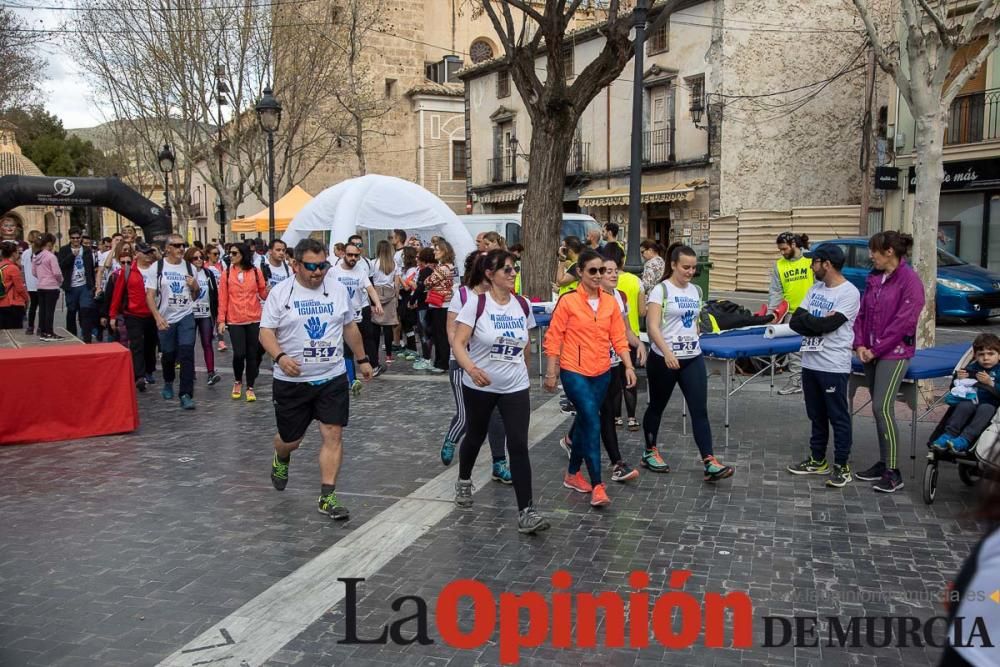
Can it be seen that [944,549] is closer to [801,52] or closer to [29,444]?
[29,444]

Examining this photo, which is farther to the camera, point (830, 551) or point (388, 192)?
point (388, 192)

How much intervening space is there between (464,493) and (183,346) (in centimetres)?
515

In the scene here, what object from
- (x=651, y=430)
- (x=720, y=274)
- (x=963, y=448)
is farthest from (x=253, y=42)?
(x=963, y=448)

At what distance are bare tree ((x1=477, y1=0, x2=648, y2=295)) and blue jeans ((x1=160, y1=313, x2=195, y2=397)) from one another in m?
5.63

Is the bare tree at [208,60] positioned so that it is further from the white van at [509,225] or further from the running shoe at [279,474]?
the running shoe at [279,474]

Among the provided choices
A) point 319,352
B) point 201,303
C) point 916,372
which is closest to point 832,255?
point 916,372

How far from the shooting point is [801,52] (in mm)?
27109

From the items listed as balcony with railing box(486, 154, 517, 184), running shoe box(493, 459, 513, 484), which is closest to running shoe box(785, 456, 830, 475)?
running shoe box(493, 459, 513, 484)

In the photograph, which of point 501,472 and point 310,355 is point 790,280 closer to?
point 501,472

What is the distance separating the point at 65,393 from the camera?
8320mm

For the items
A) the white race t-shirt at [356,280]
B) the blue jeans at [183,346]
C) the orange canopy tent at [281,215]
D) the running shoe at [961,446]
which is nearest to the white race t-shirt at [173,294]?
the blue jeans at [183,346]

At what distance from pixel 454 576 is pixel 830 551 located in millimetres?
2218

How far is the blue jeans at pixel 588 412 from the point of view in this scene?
593cm

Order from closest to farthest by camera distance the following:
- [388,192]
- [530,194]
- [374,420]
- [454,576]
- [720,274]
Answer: [454,576] → [374,420] → [530,194] → [388,192] → [720,274]
